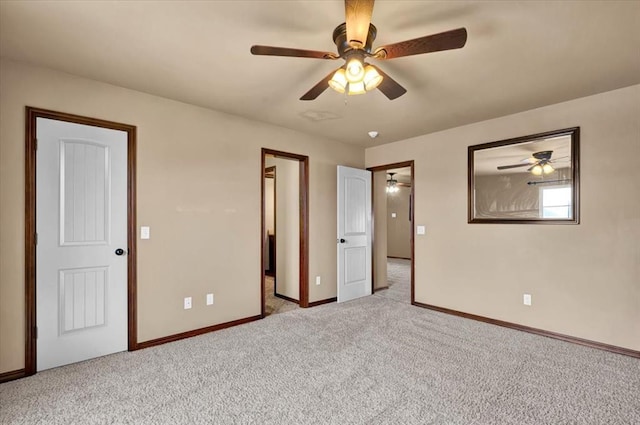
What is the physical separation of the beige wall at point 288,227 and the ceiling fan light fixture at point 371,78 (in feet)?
8.88

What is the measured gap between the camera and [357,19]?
165 centimetres

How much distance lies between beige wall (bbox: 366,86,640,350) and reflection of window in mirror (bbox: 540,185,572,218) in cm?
12

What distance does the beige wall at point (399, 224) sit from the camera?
10.2 m

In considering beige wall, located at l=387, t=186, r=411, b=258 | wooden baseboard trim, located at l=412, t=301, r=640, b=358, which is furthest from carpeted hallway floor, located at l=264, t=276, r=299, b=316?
beige wall, located at l=387, t=186, r=411, b=258

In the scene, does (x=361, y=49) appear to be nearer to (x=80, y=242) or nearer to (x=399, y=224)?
(x=80, y=242)

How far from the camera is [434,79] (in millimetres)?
2783

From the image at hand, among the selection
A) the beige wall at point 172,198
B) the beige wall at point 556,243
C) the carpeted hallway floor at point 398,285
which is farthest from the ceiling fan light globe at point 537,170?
the beige wall at point 172,198

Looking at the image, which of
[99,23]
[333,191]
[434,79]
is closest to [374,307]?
[333,191]

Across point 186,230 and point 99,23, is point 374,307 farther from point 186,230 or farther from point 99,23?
point 99,23

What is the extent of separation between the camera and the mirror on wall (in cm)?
332

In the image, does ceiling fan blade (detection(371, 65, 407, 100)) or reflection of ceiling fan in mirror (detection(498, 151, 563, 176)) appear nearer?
ceiling fan blade (detection(371, 65, 407, 100))

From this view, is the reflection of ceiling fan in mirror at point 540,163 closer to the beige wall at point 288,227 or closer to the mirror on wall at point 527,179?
the mirror on wall at point 527,179

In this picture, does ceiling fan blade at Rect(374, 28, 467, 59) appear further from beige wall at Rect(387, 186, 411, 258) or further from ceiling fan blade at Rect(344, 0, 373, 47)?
beige wall at Rect(387, 186, 411, 258)

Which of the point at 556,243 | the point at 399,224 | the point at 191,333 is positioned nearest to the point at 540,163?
the point at 556,243
